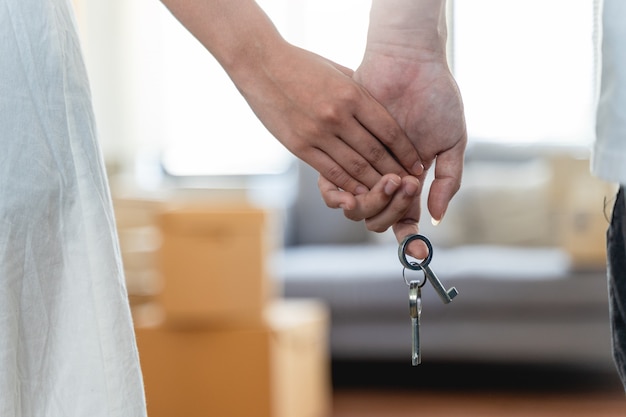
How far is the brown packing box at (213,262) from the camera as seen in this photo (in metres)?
2.54

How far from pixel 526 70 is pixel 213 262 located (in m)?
2.72

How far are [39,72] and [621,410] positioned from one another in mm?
2818

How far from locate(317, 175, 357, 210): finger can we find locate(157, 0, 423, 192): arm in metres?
0.01

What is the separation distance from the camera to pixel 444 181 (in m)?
1.00

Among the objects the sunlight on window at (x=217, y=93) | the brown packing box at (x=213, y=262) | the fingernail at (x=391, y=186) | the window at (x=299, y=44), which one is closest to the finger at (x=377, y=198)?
the fingernail at (x=391, y=186)

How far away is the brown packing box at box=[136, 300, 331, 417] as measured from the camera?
2.60m

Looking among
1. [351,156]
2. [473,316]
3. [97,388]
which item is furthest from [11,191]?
[473,316]

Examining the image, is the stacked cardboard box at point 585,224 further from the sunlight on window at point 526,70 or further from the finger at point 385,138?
the finger at point 385,138

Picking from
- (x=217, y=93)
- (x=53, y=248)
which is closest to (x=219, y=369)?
(x=53, y=248)

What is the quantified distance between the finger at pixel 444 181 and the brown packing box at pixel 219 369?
1640 mm

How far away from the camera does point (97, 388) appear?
2.24ft

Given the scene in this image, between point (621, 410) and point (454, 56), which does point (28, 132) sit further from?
point (454, 56)

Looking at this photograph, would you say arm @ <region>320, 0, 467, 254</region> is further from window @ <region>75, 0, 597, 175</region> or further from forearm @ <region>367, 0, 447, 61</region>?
window @ <region>75, 0, 597, 175</region>

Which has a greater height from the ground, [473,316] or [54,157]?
[54,157]
